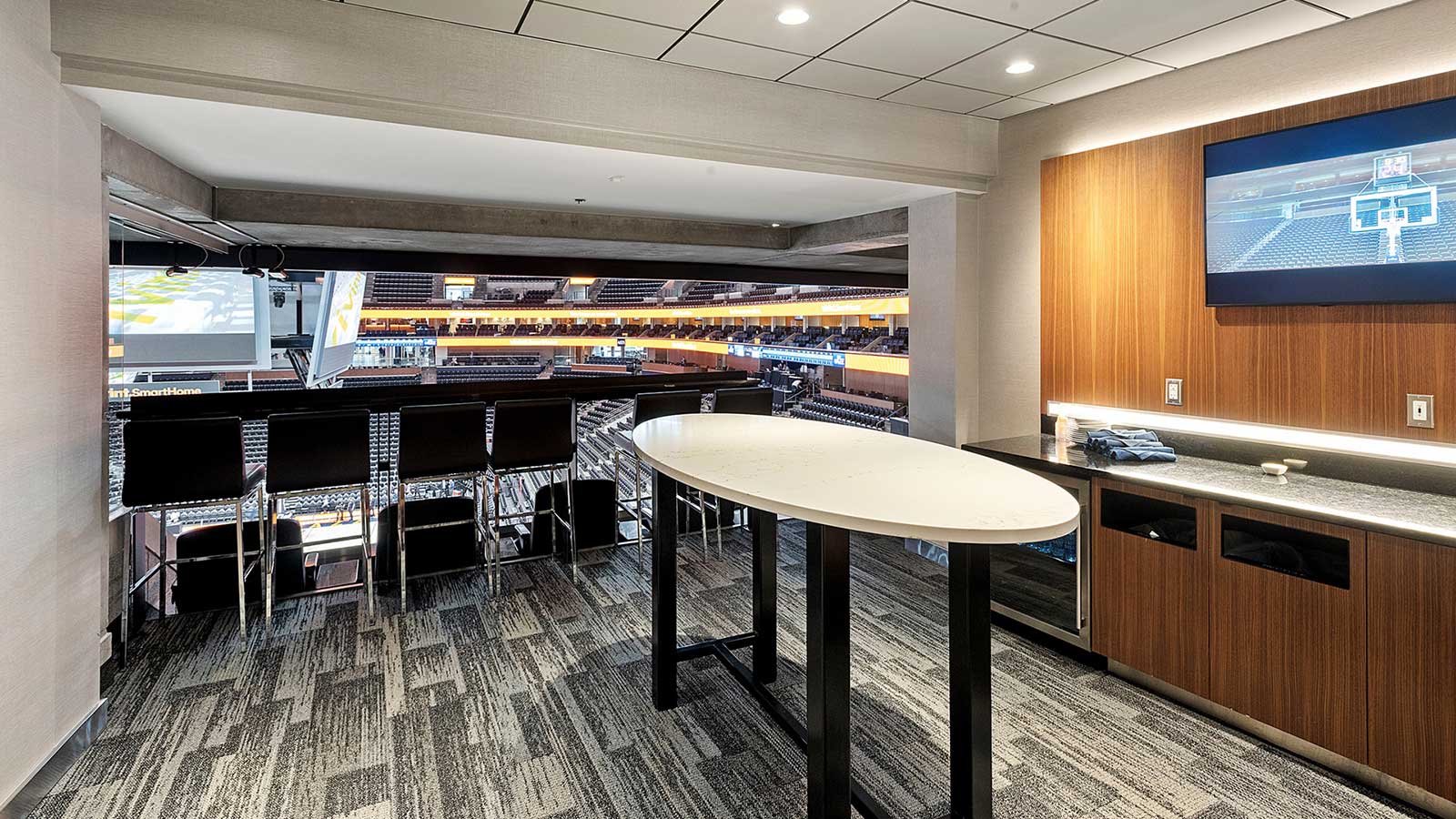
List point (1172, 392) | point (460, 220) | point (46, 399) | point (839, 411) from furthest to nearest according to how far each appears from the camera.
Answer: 1. point (839, 411)
2. point (460, 220)
3. point (1172, 392)
4. point (46, 399)

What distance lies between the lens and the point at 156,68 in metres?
2.46

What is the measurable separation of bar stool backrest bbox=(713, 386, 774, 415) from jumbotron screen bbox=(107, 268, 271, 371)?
297cm

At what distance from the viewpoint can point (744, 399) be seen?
4488 mm

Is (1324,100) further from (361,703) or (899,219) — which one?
(361,703)

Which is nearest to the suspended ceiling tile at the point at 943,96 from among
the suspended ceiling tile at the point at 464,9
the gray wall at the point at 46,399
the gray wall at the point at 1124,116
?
the gray wall at the point at 1124,116

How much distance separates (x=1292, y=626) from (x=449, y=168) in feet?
13.9

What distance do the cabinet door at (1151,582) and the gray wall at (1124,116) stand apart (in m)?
1.16

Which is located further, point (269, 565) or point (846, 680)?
point (269, 565)

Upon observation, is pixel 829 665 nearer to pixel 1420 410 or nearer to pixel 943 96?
pixel 1420 410

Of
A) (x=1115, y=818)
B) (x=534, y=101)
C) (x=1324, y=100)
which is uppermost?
(x=534, y=101)

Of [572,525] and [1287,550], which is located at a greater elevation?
[1287,550]

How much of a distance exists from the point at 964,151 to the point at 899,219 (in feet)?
3.06

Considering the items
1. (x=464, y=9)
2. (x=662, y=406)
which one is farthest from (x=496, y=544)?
(x=464, y=9)

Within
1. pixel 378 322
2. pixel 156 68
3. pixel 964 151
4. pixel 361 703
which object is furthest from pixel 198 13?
pixel 378 322
